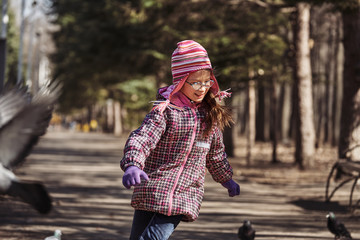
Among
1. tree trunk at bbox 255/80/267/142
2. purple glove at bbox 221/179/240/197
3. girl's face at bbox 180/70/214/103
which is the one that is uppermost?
girl's face at bbox 180/70/214/103

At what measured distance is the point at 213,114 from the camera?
4543 mm

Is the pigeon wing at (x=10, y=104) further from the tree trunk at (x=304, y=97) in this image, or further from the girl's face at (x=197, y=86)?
the tree trunk at (x=304, y=97)

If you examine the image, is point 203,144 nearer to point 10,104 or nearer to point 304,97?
point 10,104

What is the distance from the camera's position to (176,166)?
175 inches

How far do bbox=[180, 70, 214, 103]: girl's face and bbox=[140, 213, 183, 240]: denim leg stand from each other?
77cm

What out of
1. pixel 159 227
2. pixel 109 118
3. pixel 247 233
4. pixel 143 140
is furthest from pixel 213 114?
pixel 109 118

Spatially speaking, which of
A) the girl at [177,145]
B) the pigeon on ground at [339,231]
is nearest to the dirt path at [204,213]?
the pigeon on ground at [339,231]

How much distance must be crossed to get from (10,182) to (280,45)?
51.0ft

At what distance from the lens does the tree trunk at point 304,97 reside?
58.1 feet

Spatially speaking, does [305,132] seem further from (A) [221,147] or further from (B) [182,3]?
(A) [221,147]

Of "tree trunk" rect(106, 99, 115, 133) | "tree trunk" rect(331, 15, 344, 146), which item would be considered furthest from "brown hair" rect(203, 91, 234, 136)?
"tree trunk" rect(106, 99, 115, 133)

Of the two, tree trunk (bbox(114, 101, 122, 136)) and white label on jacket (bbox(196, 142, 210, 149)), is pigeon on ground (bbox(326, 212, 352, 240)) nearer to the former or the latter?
white label on jacket (bbox(196, 142, 210, 149))

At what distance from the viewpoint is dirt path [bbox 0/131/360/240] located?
330 inches

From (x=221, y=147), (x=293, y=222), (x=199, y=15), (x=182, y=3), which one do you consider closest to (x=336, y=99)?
(x=199, y=15)
